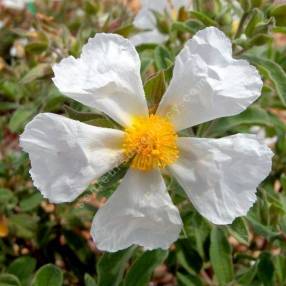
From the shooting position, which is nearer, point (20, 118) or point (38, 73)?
point (38, 73)

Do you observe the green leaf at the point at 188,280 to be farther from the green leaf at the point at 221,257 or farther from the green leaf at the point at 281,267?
the green leaf at the point at 281,267

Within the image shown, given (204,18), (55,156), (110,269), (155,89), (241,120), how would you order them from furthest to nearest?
(241,120)
(204,18)
(110,269)
(155,89)
(55,156)

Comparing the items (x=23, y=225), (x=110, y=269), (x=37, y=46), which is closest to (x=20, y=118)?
(x=37, y=46)

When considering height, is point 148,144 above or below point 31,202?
above

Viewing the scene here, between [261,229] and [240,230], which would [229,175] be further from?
[261,229]

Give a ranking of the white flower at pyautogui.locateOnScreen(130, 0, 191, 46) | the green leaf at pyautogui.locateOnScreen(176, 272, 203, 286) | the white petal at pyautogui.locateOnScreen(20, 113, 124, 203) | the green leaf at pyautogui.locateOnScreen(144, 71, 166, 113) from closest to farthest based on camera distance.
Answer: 1. the white petal at pyautogui.locateOnScreen(20, 113, 124, 203)
2. the green leaf at pyautogui.locateOnScreen(144, 71, 166, 113)
3. the green leaf at pyautogui.locateOnScreen(176, 272, 203, 286)
4. the white flower at pyautogui.locateOnScreen(130, 0, 191, 46)

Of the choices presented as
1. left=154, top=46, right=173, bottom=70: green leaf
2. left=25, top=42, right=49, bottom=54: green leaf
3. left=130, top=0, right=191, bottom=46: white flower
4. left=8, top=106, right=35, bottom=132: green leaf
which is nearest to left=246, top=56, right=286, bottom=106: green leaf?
left=154, top=46, right=173, bottom=70: green leaf

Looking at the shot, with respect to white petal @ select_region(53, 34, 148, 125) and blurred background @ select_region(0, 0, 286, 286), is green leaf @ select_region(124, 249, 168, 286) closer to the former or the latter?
blurred background @ select_region(0, 0, 286, 286)

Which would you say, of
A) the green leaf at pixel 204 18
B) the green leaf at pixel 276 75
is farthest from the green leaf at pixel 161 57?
the green leaf at pixel 276 75
